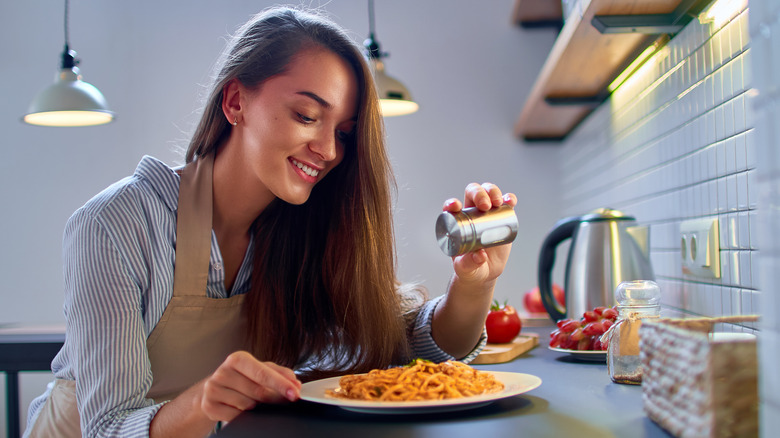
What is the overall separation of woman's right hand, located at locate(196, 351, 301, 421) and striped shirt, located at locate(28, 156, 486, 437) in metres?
0.15

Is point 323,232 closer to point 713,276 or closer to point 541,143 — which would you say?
point 713,276

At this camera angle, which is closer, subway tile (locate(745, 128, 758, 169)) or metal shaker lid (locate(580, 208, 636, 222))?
subway tile (locate(745, 128, 758, 169))

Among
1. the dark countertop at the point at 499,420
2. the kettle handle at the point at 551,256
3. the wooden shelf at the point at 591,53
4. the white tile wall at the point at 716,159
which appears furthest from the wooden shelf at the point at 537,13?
the dark countertop at the point at 499,420

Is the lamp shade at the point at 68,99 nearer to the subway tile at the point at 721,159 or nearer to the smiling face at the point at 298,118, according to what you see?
the smiling face at the point at 298,118

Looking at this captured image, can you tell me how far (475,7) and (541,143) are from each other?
2.39 ft

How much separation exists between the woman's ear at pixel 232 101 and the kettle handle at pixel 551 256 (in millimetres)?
825

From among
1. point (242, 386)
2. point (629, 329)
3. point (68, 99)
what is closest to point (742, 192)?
point (629, 329)

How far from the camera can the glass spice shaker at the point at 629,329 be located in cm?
87

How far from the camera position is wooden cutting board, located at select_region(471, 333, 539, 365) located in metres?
1.21

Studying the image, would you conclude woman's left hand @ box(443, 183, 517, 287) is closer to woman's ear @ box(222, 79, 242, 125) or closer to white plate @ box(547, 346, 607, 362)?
white plate @ box(547, 346, 607, 362)

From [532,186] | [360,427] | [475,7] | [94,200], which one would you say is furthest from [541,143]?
[360,427]

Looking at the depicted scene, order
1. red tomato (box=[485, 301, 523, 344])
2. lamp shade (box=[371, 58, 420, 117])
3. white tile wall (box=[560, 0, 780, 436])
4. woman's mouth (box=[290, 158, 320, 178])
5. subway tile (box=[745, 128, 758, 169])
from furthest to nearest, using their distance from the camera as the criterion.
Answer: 1. lamp shade (box=[371, 58, 420, 117])
2. red tomato (box=[485, 301, 523, 344])
3. woman's mouth (box=[290, 158, 320, 178])
4. subway tile (box=[745, 128, 758, 169])
5. white tile wall (box=[560, 0, 780, 436])

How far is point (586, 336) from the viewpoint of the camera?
114 cm

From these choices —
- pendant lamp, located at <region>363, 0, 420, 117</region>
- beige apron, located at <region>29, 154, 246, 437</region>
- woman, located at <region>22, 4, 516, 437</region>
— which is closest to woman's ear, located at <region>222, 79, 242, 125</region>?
woman, located at <region>22, 4, 516, 437</region>
